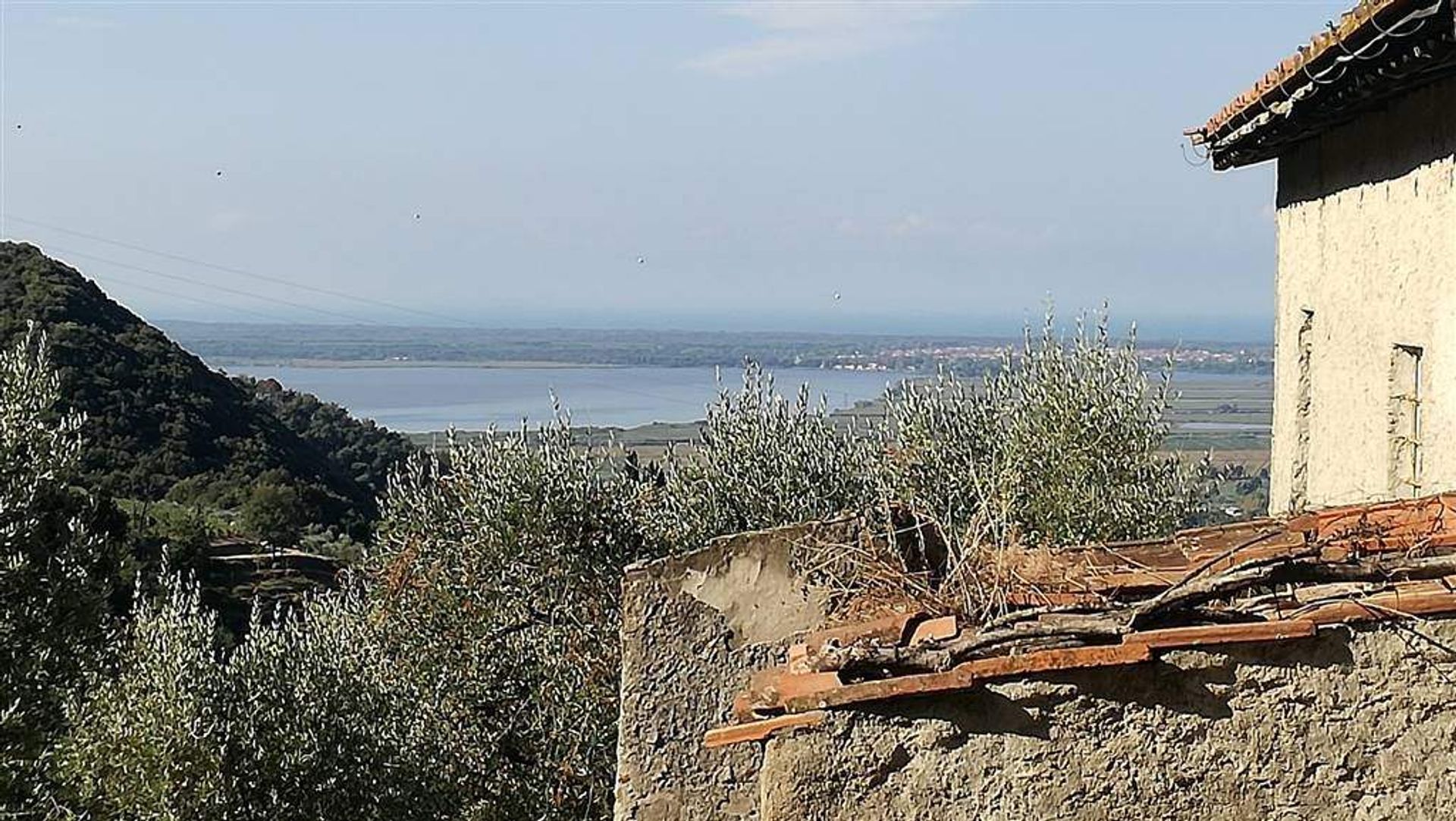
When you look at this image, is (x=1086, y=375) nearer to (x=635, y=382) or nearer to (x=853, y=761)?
(x=853, y=761)

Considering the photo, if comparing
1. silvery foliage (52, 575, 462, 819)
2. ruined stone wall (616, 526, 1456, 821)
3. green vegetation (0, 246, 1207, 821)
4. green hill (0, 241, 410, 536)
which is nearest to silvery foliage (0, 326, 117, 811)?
green vegetation (0, 246, 1207, 821)

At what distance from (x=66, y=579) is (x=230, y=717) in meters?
2.10

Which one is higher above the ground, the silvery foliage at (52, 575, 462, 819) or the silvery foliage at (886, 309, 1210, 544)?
the silvery foliage at (886, 309, 1210, 544)

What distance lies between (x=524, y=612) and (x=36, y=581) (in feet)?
18.0

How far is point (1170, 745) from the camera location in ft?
13.7

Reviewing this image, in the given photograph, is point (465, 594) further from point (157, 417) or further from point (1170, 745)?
point (157, 417)

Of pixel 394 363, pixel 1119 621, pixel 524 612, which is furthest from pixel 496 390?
pixel 1119 621

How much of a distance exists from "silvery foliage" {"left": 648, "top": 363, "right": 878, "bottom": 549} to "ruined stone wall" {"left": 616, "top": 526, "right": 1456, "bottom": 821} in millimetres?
12451

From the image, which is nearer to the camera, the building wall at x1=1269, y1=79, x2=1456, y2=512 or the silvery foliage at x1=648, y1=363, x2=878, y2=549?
the building wall at x1=1269, y1=79, x2=1456, y2=512

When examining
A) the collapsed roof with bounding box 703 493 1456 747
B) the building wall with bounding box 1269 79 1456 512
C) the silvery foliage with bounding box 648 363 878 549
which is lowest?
the silvery foliage with bounding box 648 363 878 549

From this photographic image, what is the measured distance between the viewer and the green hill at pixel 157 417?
3422 cm

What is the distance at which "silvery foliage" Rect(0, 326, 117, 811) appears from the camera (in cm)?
1330

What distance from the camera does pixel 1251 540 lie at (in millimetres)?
5367

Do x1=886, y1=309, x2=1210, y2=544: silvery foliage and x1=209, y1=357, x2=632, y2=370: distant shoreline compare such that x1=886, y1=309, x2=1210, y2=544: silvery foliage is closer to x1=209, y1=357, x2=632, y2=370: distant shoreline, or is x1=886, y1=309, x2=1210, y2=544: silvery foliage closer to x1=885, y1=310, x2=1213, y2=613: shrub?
x1=885, y1=310, x2=1213, y2=613: shrub
